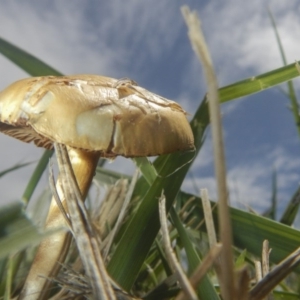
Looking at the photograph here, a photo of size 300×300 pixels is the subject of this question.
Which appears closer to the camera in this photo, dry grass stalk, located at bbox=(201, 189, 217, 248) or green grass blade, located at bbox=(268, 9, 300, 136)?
dry grass stalk, located at bbox=(201, 189, 217, 248)

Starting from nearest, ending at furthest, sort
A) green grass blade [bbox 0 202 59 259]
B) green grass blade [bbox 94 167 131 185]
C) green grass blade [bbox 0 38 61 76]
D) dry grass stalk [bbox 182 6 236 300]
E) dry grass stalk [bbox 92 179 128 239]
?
dry grass stalk [bbox 182 6 236 300], green grass blade [bbox 0 202 59 259], green grass blade [bbox 0 38 61 76], dry grass stalk [bbox 92 179 128 239], green grass blade [bbox 94 167 131 185]

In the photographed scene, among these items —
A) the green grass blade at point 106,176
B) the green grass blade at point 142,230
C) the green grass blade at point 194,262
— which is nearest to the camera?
the green grass blade at point 194,262

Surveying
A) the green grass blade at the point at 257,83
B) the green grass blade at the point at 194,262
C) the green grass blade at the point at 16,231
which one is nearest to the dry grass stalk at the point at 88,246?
the green grass blade at the point at 16,231

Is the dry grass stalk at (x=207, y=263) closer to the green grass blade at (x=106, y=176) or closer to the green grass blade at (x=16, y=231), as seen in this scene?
the green grass blade at (x=16, y=231)

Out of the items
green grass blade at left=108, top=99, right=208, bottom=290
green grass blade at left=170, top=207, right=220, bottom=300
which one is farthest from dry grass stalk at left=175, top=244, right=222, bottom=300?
green grass blade at left=108, top=99, right=208, bottom=290

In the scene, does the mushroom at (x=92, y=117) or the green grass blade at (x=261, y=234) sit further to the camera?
the green grass blade at (x=261, y=234)

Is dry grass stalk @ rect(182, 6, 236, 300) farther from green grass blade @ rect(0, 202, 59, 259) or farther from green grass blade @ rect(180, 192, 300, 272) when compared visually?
green grass blade @ rect(180, 192, 300, 272)

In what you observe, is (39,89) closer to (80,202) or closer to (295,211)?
(80,202)

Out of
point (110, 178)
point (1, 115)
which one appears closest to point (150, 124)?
point (1, 115)
